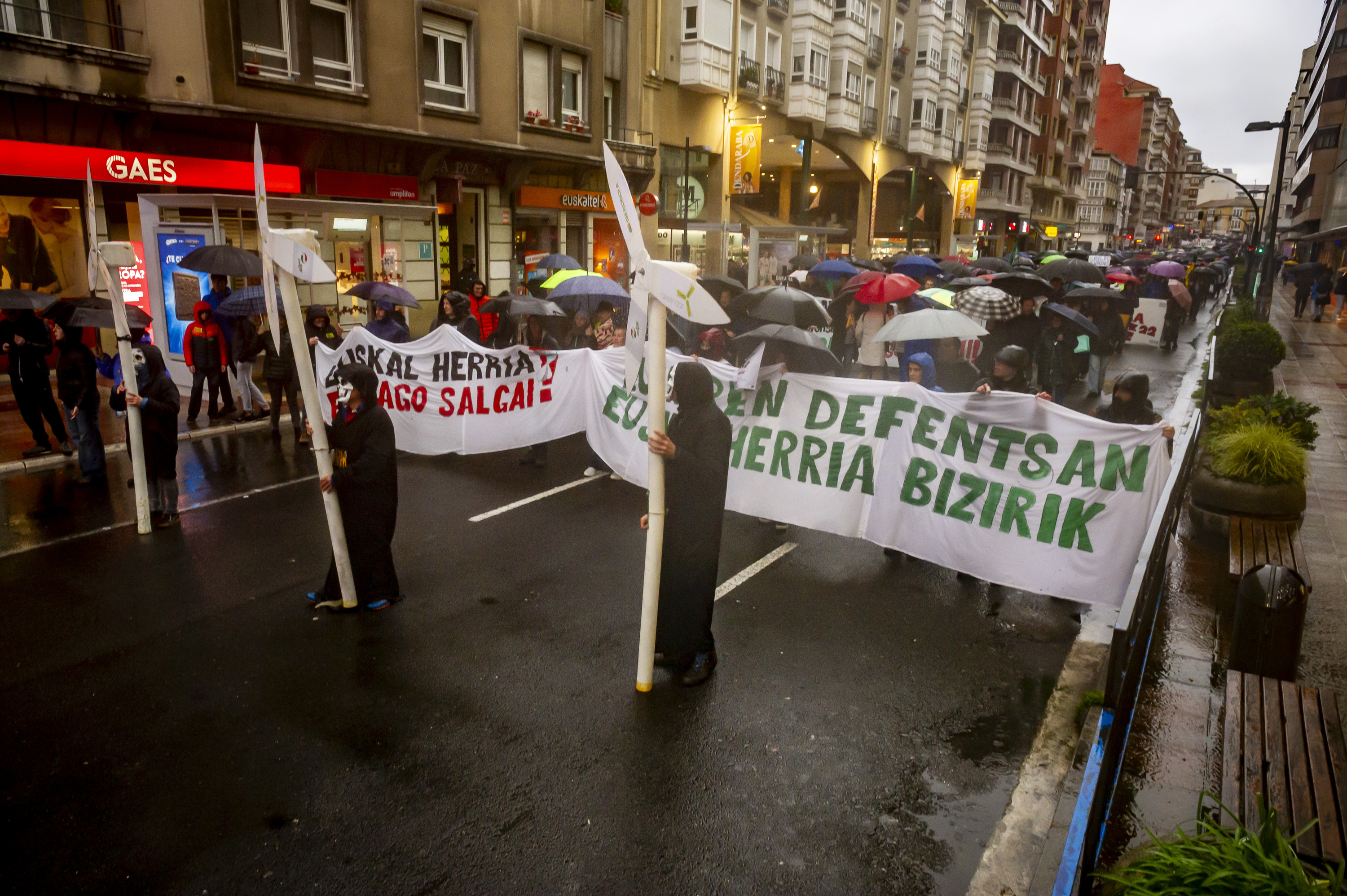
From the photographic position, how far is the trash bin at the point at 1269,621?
4.50 meters

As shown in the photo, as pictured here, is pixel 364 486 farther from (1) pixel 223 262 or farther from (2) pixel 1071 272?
(2) pixel 1071 272

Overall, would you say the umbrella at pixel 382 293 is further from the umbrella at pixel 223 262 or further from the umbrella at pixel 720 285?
the umbrella at pixel 720 285

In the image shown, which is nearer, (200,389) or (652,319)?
(652,319)

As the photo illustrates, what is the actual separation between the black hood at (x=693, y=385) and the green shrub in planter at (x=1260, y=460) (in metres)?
5.01

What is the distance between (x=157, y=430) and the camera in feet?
26.6

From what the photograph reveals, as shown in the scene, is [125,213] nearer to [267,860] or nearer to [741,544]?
[741,544]

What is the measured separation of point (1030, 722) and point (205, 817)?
437cm

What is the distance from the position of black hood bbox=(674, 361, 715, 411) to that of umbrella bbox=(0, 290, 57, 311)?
7953 mm

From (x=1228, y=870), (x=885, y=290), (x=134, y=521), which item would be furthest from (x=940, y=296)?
(x=1228, y=870)

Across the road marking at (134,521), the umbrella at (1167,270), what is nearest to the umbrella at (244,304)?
the road marking at (134,521)

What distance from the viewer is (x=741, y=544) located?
796 cm

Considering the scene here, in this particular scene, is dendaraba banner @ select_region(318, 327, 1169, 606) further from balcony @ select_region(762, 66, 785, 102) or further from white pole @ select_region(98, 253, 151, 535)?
balcony @ select_region(762, 66, 785, 102)

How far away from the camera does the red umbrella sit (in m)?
11.9

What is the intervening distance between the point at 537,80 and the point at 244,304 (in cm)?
→ 1436
